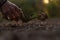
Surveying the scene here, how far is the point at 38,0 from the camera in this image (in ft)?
13.1

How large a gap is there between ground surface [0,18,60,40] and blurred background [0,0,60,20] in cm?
12

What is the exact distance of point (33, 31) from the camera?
3723mm

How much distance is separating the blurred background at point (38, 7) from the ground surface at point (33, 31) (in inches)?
4.8

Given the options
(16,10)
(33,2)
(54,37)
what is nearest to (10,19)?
(16,10)

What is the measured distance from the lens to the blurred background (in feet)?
13.0

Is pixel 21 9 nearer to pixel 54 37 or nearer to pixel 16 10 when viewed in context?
pixel 16 10

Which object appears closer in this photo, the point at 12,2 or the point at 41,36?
the point at 41,36

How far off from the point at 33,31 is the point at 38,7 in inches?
18.4

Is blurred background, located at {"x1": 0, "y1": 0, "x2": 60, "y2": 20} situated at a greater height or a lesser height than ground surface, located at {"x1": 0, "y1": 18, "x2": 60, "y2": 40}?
greater

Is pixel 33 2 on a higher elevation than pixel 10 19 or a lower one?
higher

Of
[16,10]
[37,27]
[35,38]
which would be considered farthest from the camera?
[16,10]

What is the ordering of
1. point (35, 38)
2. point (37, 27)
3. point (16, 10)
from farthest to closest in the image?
point (16, 10), point (37, 27), point (35, 38)

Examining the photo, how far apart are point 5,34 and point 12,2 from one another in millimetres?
576

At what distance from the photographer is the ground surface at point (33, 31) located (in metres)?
3.53
